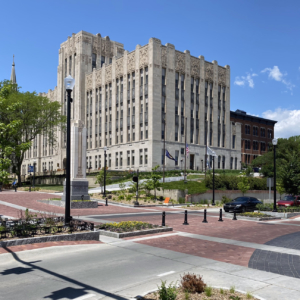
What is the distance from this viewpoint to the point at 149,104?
64.6 m

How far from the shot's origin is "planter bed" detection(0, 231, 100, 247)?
35.6 feet

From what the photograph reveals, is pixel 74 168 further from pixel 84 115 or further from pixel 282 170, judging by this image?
pixel 84 115

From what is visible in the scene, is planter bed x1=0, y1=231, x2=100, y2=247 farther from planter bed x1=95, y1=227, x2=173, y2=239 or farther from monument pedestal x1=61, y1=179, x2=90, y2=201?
monument pedestal x1=61, y1=179, x2=90, y2=201

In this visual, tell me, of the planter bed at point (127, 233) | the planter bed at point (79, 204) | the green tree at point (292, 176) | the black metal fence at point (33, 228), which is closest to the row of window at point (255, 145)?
the green tree at point (292, 176)

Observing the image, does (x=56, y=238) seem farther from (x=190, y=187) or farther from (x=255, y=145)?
(x=255, y=145)

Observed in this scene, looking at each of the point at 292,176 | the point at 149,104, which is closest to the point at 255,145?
the point at 149,104

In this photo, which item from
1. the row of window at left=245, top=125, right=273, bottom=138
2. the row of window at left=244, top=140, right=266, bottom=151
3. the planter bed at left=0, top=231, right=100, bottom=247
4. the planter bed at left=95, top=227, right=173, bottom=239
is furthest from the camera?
the row of window at left=245, top=125, right=273, bottom=138

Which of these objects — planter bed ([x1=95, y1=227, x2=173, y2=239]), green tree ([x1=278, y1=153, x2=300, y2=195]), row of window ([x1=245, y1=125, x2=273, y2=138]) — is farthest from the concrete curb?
row of window ([x1=245, y1=125, x2=273, y2=138])

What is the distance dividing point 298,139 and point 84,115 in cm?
5065

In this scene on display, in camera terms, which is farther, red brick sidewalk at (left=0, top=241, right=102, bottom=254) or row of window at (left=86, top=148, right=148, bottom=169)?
row of window at (left=86, top=148, right=148, bottom=169)

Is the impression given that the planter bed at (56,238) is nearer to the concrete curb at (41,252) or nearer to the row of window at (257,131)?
the concrete curb at (41,252)

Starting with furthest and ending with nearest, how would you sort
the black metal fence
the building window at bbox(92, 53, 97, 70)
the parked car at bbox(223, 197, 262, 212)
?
the building window at bbox(92, 53, 97, 70)
the parked car at bbox(223, 197, 262, 212)
the black metal fence

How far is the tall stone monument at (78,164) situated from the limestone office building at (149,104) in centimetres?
3281

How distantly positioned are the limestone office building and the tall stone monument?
32807 mm
